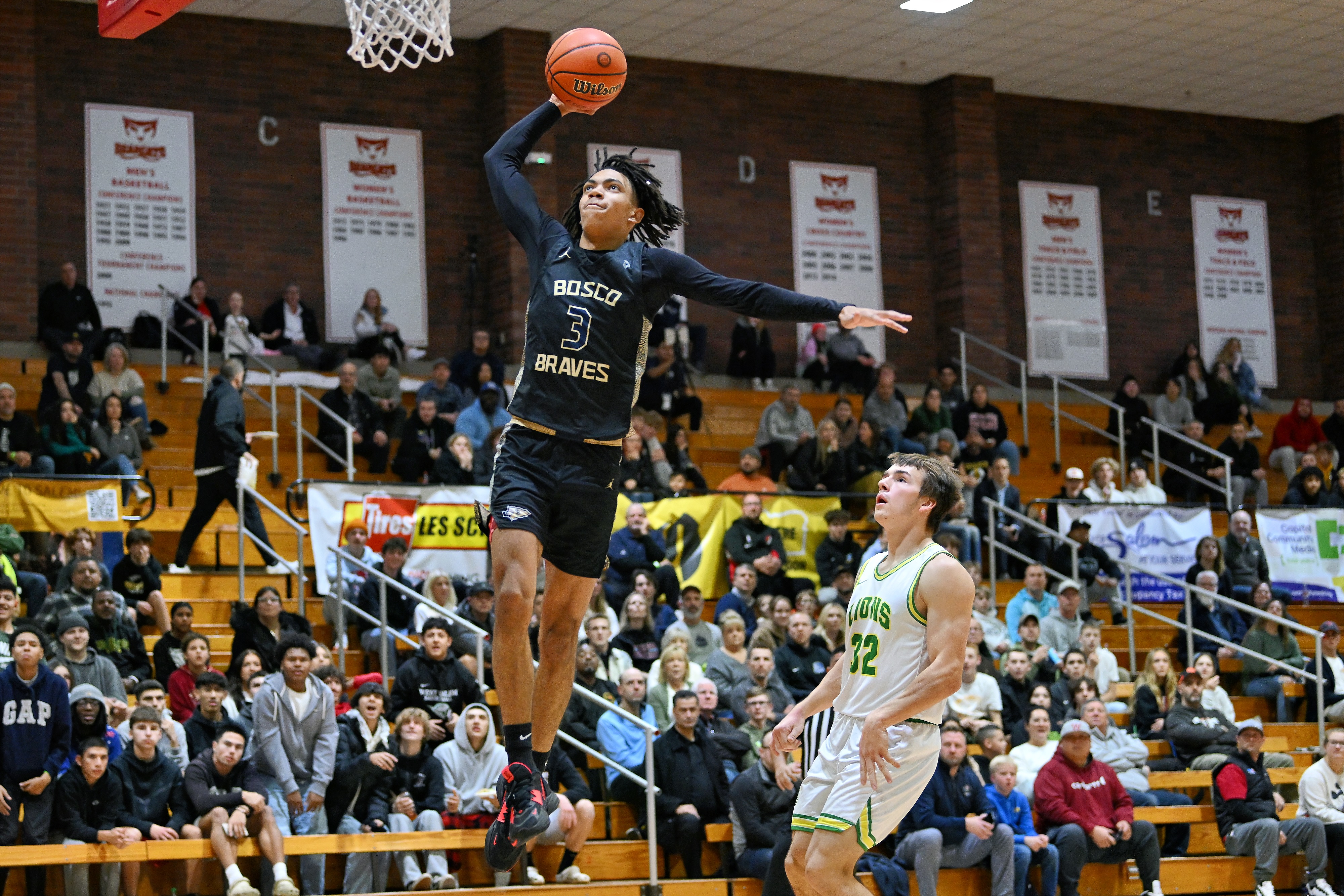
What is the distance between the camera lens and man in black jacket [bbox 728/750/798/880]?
11.5m

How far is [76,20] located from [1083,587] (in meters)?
12.1

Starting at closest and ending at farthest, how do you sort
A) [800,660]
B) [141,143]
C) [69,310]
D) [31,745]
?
[31,745] < [800,660] < [69,310] < [141,143]

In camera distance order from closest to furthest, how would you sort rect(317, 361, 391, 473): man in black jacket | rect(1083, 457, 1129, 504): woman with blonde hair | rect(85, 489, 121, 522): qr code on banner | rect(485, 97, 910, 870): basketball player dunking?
rect(485, 97, 910, 870): basketball player dunking, rect(85, 489, 121, 522): qr code on banner, rect(317, 361, 391, 473): man in black jacket, rect(1083, 457, 1129, 504): woman with blonde hair

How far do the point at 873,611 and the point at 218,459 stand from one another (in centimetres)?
883

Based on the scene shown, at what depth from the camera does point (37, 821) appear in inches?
400

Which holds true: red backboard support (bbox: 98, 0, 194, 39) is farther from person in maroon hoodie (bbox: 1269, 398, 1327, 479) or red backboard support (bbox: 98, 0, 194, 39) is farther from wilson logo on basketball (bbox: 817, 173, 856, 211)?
person in maroon hoodie (bbox: 1269, 398, 1327, 479)

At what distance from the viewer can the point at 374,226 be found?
20109 mm

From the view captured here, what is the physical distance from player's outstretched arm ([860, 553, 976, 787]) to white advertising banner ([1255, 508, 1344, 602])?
40.9ft

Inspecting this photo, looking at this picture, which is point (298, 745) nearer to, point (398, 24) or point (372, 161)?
point (398, 24)

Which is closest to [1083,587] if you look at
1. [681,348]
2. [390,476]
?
[681,348]

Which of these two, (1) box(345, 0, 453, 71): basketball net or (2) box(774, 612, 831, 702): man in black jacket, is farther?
(2) box(774, 612, 831, 702): man in black jacket

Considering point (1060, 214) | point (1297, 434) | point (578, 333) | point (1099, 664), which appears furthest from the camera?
point (1060, 214)

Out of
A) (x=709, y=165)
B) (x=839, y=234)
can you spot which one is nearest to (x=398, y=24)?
(x=709, y=165)

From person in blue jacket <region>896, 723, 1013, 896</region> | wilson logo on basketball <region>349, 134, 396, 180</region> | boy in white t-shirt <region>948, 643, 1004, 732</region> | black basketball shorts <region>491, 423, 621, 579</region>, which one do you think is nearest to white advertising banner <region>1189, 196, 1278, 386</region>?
wilson logo on basketball <region>349, 134, 396, 180</region>
